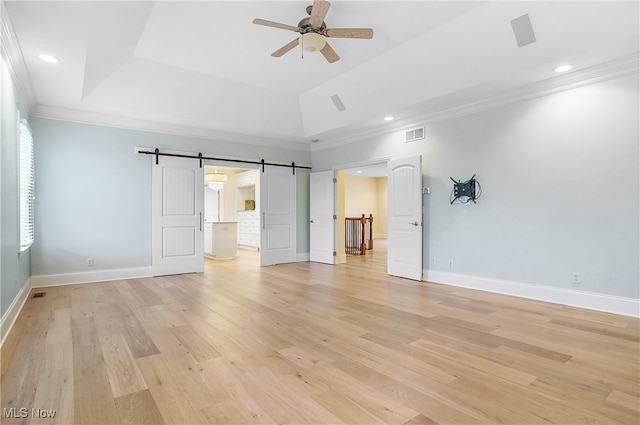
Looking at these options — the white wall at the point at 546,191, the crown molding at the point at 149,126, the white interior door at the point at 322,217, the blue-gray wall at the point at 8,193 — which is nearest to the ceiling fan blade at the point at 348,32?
the white wall at the point at 546,191

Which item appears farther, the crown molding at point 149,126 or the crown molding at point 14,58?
the crown molding at point 149,126

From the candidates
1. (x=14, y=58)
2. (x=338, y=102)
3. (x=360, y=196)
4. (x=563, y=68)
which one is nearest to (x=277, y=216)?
(x=338, y=102)

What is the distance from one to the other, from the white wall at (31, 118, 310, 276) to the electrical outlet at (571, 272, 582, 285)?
645 centimetres

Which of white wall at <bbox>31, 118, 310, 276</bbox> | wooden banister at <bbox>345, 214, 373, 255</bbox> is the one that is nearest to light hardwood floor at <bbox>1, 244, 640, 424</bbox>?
white wall at <bbox>31, 118, 310, 276</bbox>

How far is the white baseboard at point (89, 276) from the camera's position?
195 inches

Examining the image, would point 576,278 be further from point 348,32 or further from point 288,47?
point 288,47

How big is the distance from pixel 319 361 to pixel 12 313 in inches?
127

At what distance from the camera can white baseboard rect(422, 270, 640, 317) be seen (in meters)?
3.61

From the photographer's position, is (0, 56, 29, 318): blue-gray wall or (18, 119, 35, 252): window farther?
(18, 119, 35, 252): window

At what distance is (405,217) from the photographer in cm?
567

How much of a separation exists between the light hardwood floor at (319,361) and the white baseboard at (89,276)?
2.82ft

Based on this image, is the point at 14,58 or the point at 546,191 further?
the point at 546,191

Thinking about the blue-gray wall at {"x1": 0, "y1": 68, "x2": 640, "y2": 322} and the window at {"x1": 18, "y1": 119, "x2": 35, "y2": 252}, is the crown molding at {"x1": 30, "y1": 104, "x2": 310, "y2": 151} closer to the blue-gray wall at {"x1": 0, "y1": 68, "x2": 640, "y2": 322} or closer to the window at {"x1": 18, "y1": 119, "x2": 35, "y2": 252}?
the blue-gray wall at {"x1": 0, "y1": 68, "x2": 640, "y2": 322}

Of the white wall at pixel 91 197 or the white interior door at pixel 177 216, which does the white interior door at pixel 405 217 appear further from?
the white wall at pixel 91 197
